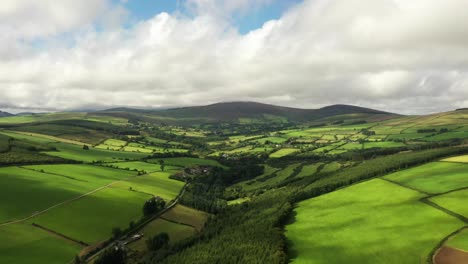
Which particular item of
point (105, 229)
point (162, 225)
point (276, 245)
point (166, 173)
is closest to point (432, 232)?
point (276, 245)

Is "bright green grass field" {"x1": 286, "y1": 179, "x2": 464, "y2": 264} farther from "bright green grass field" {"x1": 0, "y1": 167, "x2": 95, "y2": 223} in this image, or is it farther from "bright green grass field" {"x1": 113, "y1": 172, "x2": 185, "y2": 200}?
"bright green grass field" {"x1": 0, "y1": 167, "x2": 95, "y2": 223}

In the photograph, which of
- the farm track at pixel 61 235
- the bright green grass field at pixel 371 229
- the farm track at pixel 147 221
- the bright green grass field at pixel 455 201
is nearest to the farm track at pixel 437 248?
the bright green grass field at pixel 371 229

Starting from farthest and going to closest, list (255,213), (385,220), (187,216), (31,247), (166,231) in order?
(187,216) → (255,213) → (166,231) → (31,247) → (385,220)

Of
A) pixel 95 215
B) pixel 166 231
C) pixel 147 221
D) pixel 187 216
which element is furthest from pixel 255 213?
pixel 95 215

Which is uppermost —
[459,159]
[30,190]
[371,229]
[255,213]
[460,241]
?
[459,159]

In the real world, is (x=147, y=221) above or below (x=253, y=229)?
below

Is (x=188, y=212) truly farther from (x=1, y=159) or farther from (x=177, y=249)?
(x=1, y=159)

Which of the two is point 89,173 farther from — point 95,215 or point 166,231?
point 166,231

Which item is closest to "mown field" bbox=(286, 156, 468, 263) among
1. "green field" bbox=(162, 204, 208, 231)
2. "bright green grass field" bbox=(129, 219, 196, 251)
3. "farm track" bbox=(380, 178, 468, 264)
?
"farm track" bbox=(380, 178, 468, 264)
